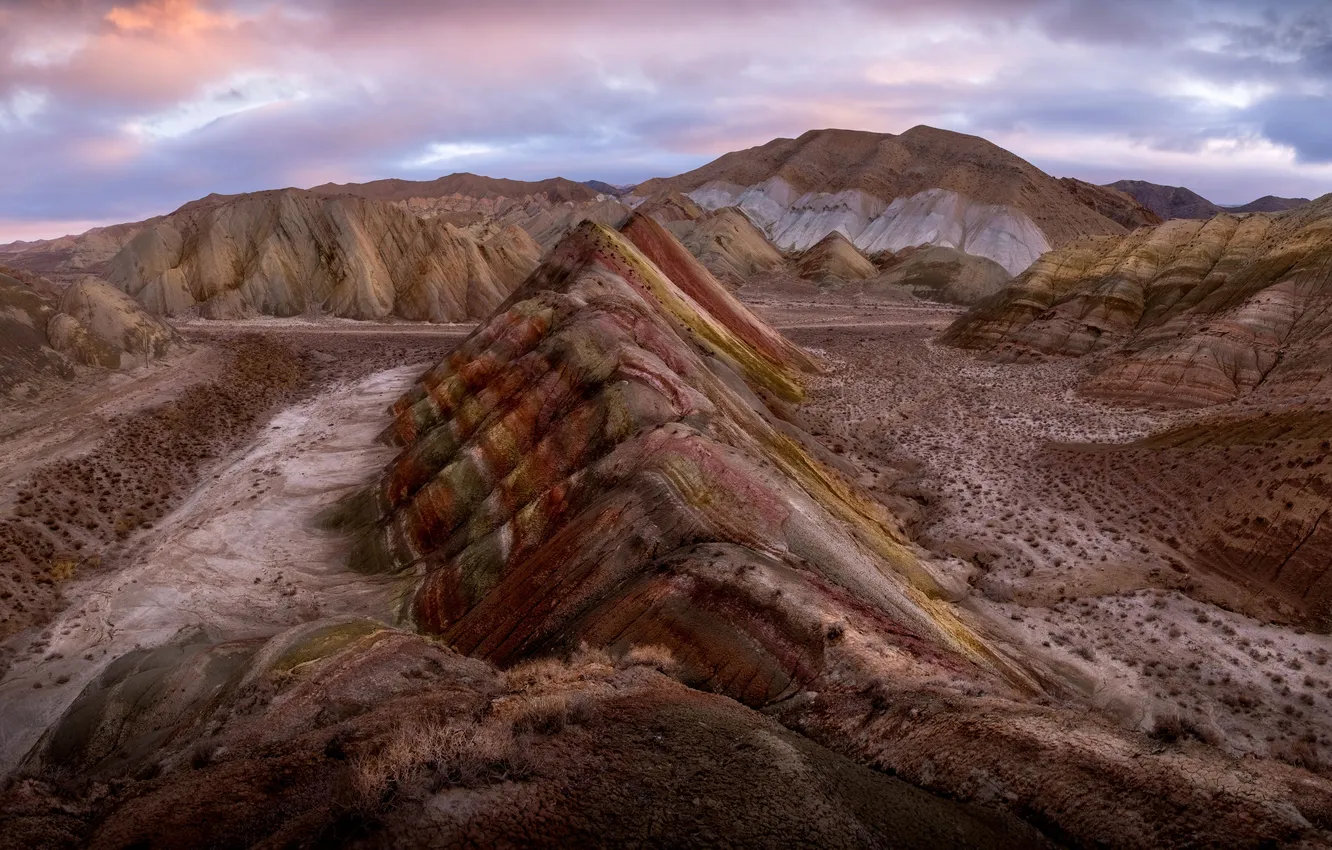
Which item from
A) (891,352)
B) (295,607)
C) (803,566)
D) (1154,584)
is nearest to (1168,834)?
(803,566)

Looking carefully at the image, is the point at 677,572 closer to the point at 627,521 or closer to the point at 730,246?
the point at 627,521

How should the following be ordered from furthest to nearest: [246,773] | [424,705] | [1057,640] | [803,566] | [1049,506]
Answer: [1049,506], [1057,640], [803,566], [424,705], [246,773]

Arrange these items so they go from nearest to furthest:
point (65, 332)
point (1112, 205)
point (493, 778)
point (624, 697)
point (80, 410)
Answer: point (493, 778)
point (624, 697)
point (80, 410)
point (65, 332)
point (1112, 205)

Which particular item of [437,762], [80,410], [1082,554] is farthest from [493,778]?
[80,410]

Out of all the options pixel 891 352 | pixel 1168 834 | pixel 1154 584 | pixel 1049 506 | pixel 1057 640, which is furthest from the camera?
pixel 891 352

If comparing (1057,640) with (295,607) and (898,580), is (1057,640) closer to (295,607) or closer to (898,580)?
(898,580)

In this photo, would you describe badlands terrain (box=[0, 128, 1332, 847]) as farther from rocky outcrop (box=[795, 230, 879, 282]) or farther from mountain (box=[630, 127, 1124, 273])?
mountain (box=[630, 127, 1124, 273])
